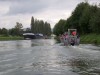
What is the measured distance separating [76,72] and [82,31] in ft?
353

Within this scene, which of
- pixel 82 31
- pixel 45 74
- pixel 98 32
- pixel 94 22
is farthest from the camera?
pixel 82 31

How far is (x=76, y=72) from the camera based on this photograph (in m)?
17.8

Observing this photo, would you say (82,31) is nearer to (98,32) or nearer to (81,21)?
(81,21)

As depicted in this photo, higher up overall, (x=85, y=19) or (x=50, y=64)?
(x=85, y=19)

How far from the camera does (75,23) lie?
131 metres

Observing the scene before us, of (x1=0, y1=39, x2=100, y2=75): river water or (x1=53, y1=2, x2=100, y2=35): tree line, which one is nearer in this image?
(x1=0, y1=39, x2=100, y2=75): river water

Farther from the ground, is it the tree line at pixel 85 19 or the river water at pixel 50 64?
the tree line at pixel 85 19

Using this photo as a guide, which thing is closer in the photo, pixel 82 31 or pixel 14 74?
pixel 14 74

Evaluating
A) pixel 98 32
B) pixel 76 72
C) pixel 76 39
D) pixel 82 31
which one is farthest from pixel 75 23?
pixel 76 72

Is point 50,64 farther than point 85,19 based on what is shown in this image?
No

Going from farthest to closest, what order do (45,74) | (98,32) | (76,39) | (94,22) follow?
(98,32)
(94,22)
(76,39)
(45,74)

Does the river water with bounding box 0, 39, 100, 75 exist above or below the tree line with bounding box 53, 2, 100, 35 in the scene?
below

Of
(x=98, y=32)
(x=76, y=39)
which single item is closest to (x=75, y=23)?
(x=98, y=32)

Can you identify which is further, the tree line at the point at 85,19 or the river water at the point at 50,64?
the tree line at the point at 85,19
